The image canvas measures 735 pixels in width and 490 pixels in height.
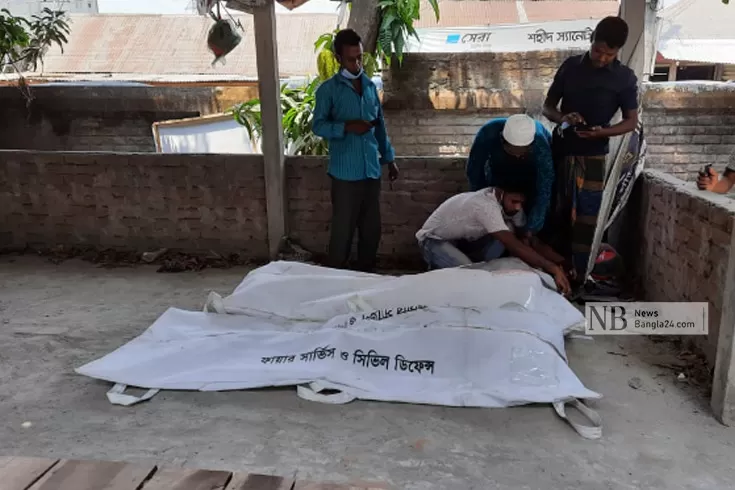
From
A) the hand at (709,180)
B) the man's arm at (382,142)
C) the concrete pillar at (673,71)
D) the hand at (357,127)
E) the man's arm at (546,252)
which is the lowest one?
the man's arm at (546,252)

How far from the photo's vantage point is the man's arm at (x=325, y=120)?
413 cm

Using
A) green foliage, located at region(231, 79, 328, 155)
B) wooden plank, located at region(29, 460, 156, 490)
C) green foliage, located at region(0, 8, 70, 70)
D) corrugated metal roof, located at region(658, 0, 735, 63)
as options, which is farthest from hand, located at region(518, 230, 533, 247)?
corrugated metal roof, located at region(658, 0, 735, 63)

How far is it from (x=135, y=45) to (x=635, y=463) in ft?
36.0

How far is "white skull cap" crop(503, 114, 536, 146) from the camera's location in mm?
3611

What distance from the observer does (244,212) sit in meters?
4.97

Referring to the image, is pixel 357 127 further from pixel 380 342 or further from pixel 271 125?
pixel 380 342

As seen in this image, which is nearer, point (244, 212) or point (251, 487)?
point (251, 487)

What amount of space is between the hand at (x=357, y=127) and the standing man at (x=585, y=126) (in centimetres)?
118

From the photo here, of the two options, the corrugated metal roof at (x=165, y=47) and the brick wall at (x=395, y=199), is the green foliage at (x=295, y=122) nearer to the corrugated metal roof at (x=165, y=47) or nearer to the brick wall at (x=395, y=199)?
the brick wall at (x=395, y=199)

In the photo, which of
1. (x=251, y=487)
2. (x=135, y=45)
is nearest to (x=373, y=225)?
(x=251, y=487)

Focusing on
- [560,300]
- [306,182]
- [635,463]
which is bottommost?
[635,463]

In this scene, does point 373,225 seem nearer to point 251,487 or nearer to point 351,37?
point 351,37

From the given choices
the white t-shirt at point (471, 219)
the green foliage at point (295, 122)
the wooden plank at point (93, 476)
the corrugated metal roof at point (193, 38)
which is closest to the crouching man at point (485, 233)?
the white t-shirt at point (471, 219)

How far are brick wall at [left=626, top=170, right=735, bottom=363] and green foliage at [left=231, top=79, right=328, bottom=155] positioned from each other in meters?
2.74
